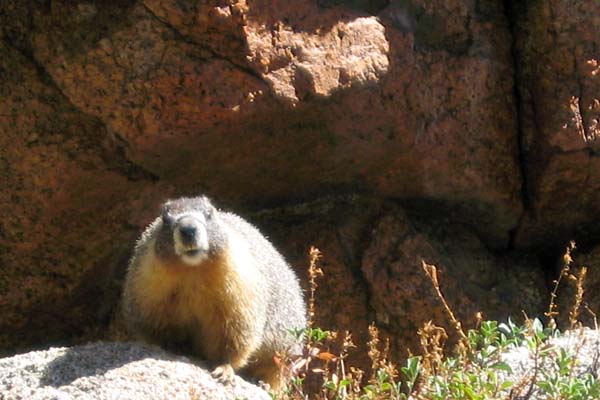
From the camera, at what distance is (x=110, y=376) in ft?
18.4

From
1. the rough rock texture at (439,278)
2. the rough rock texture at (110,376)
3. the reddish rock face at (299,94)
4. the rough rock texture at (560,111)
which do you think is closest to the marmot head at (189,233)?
the rough rock texture at (110,376)

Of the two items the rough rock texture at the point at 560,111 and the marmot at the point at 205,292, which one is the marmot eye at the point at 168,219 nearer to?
the marmot at the point at 205,292

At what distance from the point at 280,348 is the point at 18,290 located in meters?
1.81

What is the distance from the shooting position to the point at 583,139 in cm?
724

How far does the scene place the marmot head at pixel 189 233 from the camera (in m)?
6.00

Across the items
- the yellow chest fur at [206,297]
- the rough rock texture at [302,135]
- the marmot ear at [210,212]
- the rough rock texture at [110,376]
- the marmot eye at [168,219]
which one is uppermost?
the rough rock texture at [302,135]

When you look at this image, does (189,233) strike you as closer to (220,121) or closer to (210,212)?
(210,212)

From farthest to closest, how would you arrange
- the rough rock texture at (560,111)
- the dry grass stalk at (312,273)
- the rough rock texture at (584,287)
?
the rough rock texture at (584,287)
the rough rock texture at (560,111)
the dry grass stalk at (312,273)

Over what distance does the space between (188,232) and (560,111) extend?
8.67 feet

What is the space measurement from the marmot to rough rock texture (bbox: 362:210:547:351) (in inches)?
38.6

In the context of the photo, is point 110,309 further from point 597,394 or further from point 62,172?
point 597,394

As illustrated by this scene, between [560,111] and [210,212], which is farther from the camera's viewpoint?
[560,111]

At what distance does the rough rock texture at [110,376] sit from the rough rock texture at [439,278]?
64.7 inches

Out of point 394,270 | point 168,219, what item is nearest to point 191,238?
point 168,219
